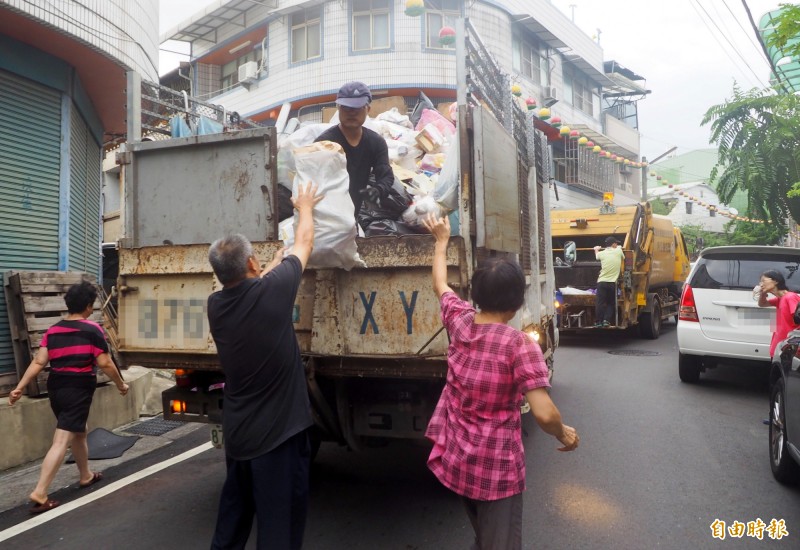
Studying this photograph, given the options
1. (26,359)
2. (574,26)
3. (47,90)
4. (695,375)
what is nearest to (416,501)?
(26,359)

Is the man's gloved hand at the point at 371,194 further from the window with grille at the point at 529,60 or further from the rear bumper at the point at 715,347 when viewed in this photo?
the window with grille at the point at 529,60

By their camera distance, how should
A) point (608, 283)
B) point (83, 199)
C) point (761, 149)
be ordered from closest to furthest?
point (83, 199) < point (608, 283) < point (761, 149)

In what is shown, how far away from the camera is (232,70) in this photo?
72.5 ft

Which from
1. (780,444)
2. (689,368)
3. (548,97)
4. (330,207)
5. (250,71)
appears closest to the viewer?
(330,207)

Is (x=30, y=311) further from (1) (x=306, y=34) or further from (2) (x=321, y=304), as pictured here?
(1) (x=306, y=34)

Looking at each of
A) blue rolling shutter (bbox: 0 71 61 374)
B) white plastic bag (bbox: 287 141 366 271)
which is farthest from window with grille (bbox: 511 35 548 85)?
white plastic bag (bbox: 287 141 366 271)

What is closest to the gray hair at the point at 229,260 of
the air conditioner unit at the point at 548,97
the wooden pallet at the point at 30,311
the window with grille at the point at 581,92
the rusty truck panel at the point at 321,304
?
the rusty truck panel at the point at 321,304

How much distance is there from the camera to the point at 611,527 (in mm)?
3414

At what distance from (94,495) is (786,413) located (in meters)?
4.85

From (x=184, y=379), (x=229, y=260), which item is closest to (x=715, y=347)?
(x=184, y=379)

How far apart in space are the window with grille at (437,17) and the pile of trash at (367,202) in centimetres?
1320

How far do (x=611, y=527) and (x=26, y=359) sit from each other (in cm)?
558

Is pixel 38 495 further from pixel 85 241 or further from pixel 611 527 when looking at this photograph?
pixel 85 241

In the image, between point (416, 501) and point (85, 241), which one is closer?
point (416, 501)
